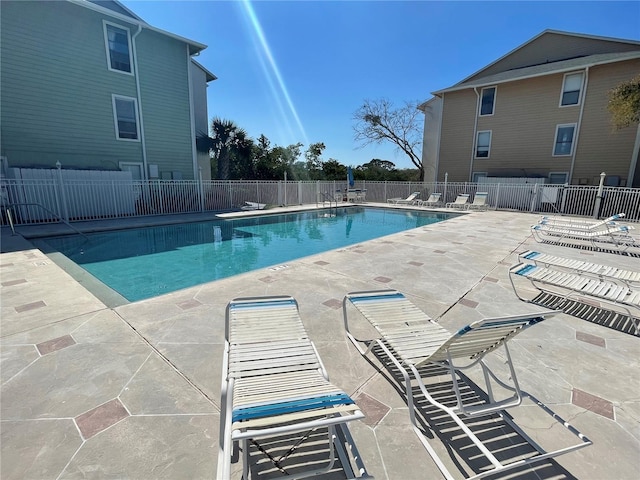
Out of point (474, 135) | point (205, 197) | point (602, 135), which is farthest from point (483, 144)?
point (205, 197)

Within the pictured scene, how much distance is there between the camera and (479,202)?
589 inches

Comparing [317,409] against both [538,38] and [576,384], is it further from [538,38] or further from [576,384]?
[538,38]

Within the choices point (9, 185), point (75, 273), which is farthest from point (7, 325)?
point (9, 185)

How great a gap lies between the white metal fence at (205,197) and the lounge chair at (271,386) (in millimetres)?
8659

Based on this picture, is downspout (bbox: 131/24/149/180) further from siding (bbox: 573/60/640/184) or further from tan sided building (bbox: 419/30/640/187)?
siding (bbox: 573/60/640/184)

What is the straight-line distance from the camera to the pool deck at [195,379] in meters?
1.56

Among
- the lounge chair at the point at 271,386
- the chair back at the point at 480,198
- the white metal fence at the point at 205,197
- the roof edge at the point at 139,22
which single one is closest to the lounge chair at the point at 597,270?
the lounge chair at the point at 271,386

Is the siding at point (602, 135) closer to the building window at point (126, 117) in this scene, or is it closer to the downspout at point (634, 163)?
the downspout at point (634, 163)

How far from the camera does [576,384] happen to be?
7.18ft

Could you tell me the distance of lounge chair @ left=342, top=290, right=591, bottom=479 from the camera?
5.31 ft

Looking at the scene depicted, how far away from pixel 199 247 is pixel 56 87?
29.8ft

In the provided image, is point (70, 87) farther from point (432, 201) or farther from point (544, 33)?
point (544, 33)

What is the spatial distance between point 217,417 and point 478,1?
13.8m

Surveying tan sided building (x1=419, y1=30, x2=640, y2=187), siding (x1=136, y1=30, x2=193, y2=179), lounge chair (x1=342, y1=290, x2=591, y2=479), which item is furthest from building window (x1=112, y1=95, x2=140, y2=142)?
tan sided building (x1=419, y1=30, x2=640, y2=187)
